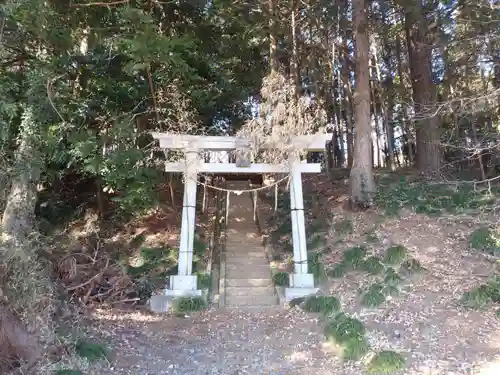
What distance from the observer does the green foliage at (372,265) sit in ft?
23.7

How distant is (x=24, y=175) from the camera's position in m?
7.42

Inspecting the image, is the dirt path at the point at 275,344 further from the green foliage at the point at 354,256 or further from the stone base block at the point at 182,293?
the green foliage at the point at 354,256

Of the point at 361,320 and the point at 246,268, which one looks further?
the point at 246,268

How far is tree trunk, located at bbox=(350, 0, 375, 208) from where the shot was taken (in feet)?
30.8

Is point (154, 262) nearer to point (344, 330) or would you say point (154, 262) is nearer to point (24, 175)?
point (24, 175)

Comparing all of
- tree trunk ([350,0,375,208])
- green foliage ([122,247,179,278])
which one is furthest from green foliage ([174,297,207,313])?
tree trunk ([350,0,375,208])

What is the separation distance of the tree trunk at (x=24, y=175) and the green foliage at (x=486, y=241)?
25.3 feet

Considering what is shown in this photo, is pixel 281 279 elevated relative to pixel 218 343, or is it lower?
elevated

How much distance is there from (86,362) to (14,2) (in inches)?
197

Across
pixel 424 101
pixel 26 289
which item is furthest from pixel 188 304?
pixel 424 101

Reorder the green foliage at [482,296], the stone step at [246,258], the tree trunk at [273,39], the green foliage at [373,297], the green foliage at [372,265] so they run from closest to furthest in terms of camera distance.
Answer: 1. the green foliage at [482,296]
2. the green foliage at [373,297]
3. the green foliage at [372,265]
4. the stone step at [246,258]
5. the tree trunk at [273,39]

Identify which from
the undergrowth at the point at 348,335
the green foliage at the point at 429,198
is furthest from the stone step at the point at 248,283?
the green foliage at the point at 429,198

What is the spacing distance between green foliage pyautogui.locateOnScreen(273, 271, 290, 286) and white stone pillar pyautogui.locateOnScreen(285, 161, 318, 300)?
35 centimetres

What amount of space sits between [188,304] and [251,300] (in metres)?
1.12
